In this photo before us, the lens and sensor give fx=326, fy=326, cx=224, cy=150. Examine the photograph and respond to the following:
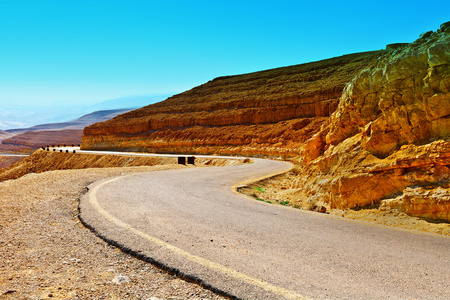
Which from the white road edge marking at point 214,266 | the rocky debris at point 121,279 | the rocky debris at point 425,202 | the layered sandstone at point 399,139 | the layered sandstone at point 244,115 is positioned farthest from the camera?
the layered sandstone at point 244,115

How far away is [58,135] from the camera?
149375 millimetres

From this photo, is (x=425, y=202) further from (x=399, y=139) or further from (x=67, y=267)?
(x=67, y=267)

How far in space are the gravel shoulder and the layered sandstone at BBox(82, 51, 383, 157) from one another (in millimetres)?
30332

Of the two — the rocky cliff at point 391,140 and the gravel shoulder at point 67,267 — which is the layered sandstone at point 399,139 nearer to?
the rocky cliff at point 391,140

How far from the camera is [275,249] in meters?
5.06

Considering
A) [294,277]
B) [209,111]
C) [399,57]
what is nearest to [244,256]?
[294,277]

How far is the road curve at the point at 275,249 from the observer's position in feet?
12.2

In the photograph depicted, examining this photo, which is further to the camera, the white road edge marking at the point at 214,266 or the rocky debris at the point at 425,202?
the rocky debris at the point at 425,202

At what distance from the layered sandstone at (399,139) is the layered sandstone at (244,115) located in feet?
82.0

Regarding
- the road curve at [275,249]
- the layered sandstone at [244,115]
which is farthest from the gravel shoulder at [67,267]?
the layered sandstone at [244,115]

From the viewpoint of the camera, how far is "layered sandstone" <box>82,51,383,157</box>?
130 feet

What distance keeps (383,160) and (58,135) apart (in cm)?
16256

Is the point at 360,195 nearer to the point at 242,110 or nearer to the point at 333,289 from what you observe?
the point at 333,289

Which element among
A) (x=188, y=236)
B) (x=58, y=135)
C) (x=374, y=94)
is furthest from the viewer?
(x=58, y=135)
